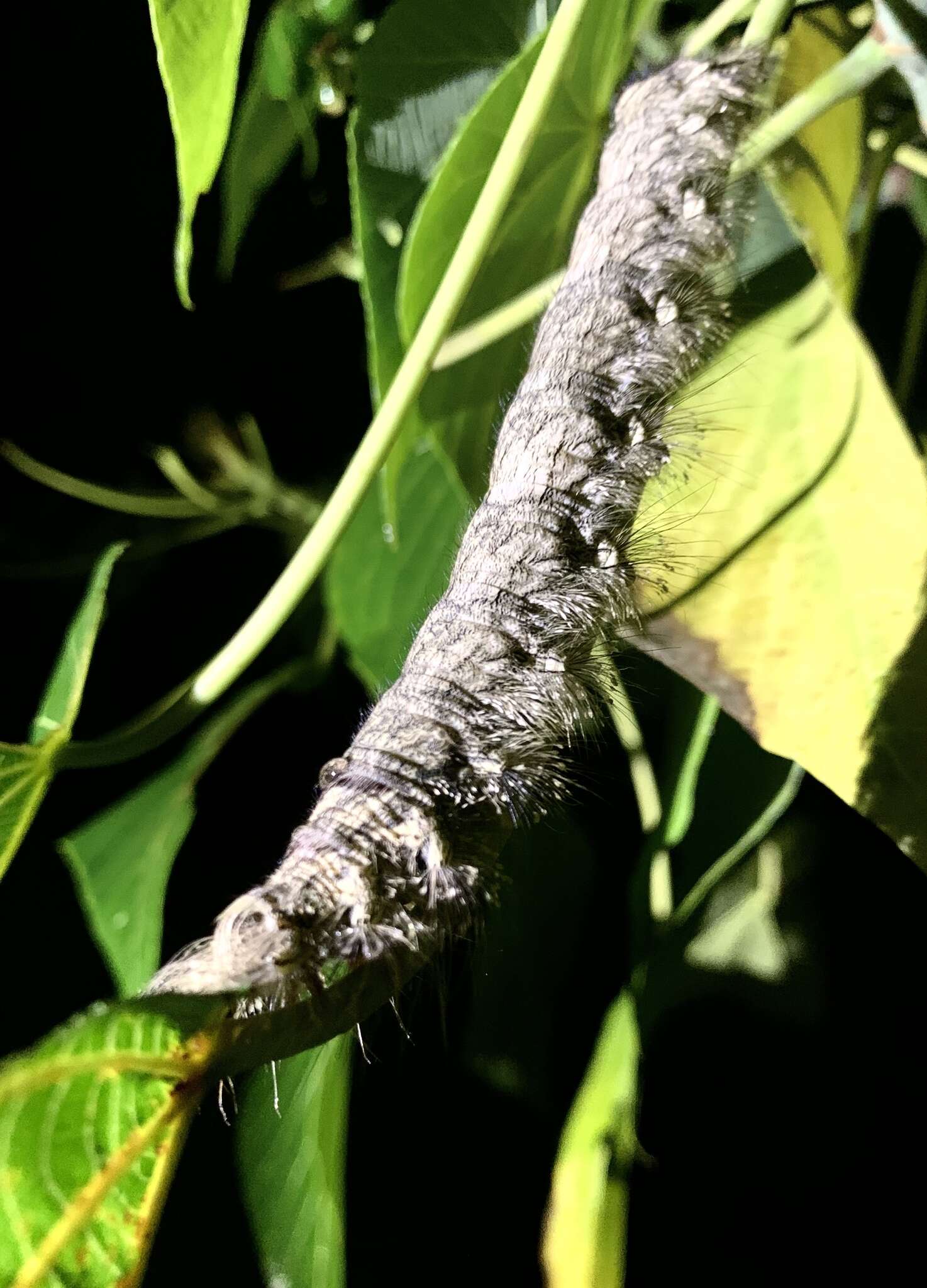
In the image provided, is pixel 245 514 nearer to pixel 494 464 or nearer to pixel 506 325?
pixel 506 325

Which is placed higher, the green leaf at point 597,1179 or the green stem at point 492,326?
the green stem at point 492,326

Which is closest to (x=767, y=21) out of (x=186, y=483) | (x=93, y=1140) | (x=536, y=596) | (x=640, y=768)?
(x=536, y=596)

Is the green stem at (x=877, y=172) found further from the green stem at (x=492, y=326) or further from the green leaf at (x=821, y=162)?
the green stem at (x=492, y=326)

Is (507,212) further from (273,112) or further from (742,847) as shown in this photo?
(742,847)

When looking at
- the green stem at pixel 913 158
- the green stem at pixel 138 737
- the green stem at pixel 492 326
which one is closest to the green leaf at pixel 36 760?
the green stem at pixel 138 737

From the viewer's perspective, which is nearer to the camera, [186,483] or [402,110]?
[402,110]

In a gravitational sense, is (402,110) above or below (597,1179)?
above
